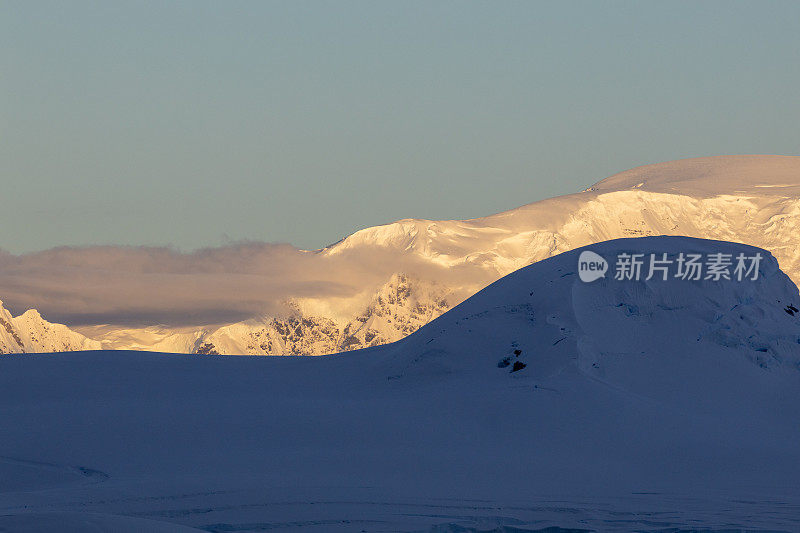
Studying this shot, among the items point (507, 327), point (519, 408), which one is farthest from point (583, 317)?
point (519, 408)

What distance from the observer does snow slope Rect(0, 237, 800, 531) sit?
90.0ft

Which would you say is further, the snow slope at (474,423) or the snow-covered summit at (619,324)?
the snow-covered summit at (619,324)

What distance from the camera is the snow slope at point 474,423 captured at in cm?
2744

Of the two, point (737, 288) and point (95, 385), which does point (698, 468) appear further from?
point (95, 385)

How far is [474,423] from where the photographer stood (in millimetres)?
37406
